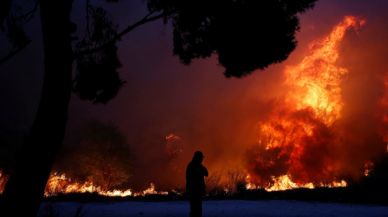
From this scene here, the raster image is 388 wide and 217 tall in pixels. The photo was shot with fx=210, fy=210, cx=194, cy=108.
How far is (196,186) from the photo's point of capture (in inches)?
184

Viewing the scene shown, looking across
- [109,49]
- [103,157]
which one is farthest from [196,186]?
[103,157]

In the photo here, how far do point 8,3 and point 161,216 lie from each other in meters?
5.93

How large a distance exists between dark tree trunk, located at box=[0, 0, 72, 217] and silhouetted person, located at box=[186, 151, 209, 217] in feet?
8.99

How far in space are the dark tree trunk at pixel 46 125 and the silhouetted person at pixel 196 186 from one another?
2739 millimetres

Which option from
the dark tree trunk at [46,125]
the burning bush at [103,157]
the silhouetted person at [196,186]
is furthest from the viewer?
the burning bush at [103,157]

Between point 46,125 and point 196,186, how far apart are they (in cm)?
316

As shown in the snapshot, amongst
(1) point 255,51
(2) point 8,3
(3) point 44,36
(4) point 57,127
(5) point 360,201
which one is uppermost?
(1) point 255,51

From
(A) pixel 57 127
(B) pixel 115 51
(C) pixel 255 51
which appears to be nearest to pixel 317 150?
(C) pixel 255 51

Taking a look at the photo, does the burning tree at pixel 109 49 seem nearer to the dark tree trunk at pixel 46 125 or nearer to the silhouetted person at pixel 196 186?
the dark tree trunk at pixel 46 125

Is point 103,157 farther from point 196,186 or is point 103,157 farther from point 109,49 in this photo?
point 196,186

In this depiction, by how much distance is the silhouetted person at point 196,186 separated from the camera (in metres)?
4.56

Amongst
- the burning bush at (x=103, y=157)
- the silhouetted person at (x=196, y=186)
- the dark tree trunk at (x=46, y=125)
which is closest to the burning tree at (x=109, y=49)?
the dark tree trunk at (x=46, y=125)

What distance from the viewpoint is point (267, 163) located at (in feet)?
99.6

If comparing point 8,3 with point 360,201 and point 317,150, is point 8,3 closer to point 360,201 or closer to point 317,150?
point 360,201
